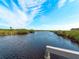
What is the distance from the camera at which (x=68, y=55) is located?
3600mm

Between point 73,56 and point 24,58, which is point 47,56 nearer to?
point 73,56

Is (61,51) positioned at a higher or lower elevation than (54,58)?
higher

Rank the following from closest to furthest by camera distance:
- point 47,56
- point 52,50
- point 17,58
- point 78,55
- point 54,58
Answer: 1. point 78,55
2. point 52,50
3. point 47,56
4. point 54,58
5. point 17,58

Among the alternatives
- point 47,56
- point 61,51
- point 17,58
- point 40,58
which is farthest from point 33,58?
point 61,51

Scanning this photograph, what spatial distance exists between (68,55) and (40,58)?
923 centimetres

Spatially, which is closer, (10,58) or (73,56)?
(73,56)

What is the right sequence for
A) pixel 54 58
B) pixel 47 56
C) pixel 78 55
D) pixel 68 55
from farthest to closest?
pixel 54 58
pixel 47 56
pixel 68 55
pixel 78 55

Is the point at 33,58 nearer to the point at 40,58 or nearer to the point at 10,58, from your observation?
the point at 40,58

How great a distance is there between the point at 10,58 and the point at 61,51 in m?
9.91

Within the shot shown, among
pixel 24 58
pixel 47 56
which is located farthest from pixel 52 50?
pixel 24 58

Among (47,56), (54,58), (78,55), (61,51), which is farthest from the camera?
(54,58)

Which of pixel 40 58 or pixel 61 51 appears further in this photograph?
pixel 40 58

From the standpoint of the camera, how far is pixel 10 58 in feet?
42.6

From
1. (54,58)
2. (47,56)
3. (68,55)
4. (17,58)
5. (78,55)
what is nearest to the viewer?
(78,55)
